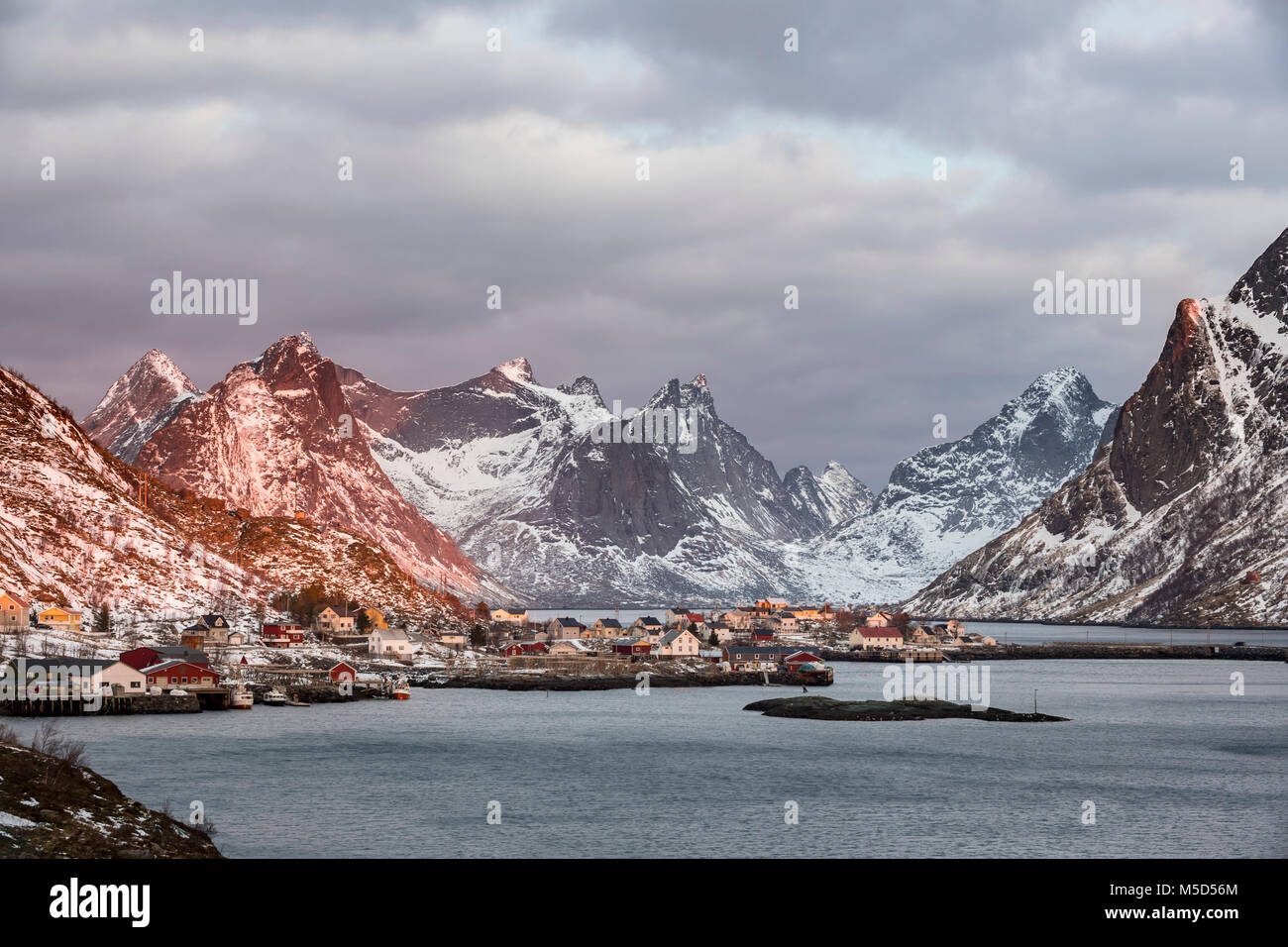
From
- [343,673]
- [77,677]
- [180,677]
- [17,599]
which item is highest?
[17,599]

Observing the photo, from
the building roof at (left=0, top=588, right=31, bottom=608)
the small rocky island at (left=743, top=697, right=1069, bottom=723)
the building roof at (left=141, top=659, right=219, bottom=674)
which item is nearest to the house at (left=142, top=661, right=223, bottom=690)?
the building roof at (left=141, top=659, right=219, bottom=674)

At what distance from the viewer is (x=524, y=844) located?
231 feet

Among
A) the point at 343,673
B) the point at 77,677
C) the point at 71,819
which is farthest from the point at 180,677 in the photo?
the point at 71,819

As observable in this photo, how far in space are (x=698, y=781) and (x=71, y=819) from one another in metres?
55.9

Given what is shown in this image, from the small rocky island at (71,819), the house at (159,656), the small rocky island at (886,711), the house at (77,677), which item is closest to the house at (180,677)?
the house at (159,656)

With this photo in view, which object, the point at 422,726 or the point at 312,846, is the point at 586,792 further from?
the point at 422,726

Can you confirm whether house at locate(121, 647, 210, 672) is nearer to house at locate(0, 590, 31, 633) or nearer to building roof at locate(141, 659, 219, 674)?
building roof at locate(141, 659, 219, 674)

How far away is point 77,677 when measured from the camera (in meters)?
148

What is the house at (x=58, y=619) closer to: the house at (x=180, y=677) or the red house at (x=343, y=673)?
the house at (x=180, y=677)

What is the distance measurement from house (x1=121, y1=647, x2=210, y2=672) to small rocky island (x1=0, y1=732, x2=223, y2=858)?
4059 inches

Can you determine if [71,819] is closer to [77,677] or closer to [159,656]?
[77,677]

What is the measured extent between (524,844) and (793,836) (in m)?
15.0

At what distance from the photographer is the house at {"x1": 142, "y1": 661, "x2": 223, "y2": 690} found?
512 ft
